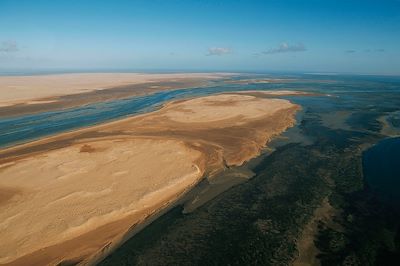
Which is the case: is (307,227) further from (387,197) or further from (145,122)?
(145,122)

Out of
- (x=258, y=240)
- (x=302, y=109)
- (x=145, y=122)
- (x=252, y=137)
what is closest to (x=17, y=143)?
(x=145, y=122)

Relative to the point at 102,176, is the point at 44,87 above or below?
below

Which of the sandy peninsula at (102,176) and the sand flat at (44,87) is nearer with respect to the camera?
the sandy peninsula at (102,176)

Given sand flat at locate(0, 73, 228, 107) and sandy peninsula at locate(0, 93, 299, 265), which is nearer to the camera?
sandy peninsula at locate(0, 93, 299, 265)

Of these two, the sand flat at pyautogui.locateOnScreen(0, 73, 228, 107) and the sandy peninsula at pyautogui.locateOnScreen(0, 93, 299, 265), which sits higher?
the sandy peninsula at pyautogui.locateOnScreen(0, 93, 299, 265)

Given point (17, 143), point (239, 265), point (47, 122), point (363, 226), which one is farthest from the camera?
point (47, 122)

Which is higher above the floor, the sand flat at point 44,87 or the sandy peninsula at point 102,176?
the sandy peninsula at point 102,176

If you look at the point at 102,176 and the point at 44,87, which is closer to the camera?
the point at 102,176

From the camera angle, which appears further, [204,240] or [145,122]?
[145,122]
